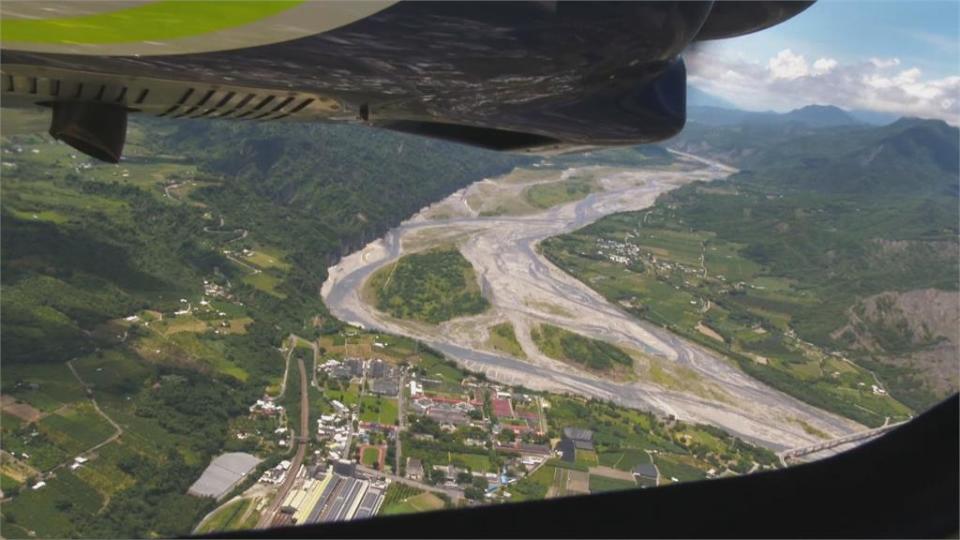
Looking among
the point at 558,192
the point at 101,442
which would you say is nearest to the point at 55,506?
the point at 101,442

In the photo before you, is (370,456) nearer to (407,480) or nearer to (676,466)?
(407,480)

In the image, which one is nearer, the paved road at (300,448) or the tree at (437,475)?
the paved road at (300,448)

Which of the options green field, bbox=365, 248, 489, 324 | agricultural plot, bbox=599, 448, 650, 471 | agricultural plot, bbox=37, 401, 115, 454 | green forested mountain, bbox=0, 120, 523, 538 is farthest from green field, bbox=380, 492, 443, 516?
green field, bbox=365, 248, 489, 324

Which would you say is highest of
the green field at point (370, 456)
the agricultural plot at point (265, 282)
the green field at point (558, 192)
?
the green field at point (558, 192)

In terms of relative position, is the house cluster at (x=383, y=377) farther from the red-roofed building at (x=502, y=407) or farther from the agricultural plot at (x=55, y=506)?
the agricultural plot at (x=55, y=506)

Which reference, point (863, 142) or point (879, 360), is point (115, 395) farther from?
point (863, 142)

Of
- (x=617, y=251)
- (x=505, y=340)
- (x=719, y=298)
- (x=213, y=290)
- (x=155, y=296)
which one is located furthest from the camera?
(x=617, y=251)

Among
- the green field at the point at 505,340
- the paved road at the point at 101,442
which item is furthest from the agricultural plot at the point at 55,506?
the green field at the point at 505,340
